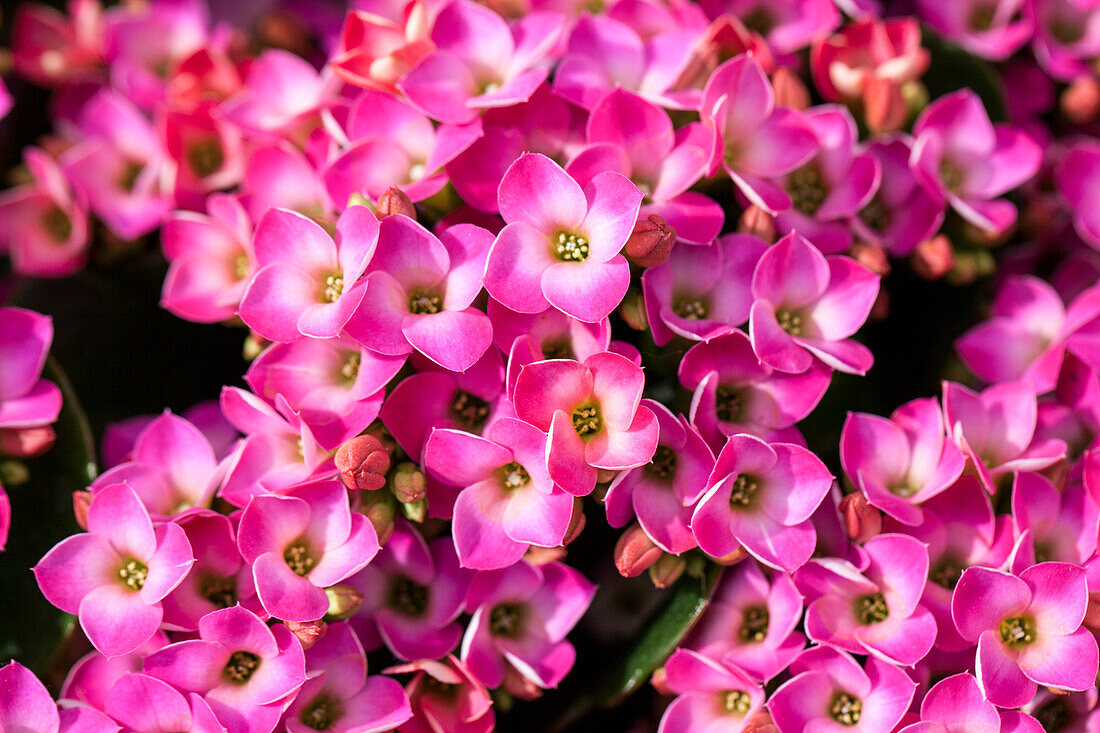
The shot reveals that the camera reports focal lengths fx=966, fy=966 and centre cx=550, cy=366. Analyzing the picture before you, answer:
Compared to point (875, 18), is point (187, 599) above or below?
below

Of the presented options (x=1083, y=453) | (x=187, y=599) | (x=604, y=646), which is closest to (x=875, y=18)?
(x=1083, y=453)

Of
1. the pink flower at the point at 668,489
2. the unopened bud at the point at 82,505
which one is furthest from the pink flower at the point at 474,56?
the unopened bud at the point at 82,505

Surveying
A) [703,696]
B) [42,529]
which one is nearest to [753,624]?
[703,696]

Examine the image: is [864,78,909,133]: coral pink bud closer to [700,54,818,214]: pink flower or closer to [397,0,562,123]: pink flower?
[700,54,818,214]: pink flower

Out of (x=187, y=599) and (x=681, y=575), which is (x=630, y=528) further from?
(x=187, y=599)

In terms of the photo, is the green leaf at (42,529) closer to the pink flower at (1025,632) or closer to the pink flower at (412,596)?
the pink flower at (412,596)

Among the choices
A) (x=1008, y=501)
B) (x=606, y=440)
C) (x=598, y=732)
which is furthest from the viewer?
(x=598, y=732)

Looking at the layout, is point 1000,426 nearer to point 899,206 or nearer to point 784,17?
point 899,206
